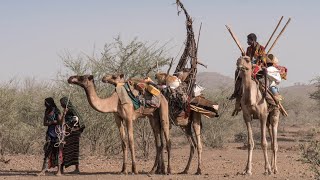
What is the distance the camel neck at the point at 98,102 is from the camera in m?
12.4

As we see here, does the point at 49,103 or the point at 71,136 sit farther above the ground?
the point at 49,103

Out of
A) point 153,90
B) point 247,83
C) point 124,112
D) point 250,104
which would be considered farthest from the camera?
point 153,90

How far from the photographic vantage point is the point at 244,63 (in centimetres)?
1232

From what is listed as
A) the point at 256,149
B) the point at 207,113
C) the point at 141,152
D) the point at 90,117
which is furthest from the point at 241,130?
the point at 207,113

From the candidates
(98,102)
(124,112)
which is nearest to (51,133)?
(98,102)

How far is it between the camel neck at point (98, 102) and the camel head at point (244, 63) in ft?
9.13

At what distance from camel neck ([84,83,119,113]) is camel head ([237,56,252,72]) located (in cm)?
278

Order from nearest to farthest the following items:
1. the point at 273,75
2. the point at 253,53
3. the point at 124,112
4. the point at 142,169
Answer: the point at 124,112, the point at 273,75, the point at 253,53, the point at 142,169

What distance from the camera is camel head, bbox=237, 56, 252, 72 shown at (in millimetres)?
12273

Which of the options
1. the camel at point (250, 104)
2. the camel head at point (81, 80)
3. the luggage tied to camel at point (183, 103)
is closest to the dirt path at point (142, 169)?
the camel at point (250, 104)

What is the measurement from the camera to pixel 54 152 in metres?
13.2

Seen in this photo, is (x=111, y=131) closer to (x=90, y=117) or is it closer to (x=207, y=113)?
(x=90, y=117)

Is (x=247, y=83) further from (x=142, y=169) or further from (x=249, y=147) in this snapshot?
(x=142, y=169)

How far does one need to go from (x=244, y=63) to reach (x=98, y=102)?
126 inches
